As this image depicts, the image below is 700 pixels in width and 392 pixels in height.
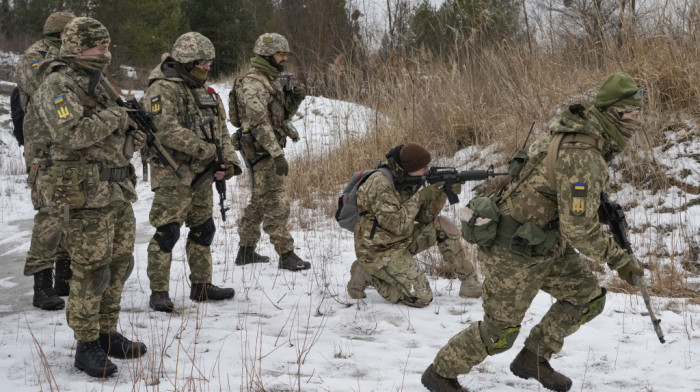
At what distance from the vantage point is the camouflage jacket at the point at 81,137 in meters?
3.06

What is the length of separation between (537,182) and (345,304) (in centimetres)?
210

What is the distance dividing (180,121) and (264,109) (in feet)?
3.37

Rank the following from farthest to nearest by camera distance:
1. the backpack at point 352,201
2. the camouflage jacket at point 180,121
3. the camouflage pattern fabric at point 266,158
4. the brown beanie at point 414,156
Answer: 1. the camouflage pattern fabric at point 266,158
2. the backpack at point 352,201
3. the brown beanie at point 414,156
4. the camouflage jacket at point 180,121

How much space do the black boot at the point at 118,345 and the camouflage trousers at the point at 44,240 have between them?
3.89ft

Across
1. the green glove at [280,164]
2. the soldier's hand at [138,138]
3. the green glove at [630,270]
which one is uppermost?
the soldier's hand at [138,138]

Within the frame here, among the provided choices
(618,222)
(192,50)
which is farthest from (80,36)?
(618,222)

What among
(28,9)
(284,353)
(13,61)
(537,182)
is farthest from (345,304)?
(28,9)

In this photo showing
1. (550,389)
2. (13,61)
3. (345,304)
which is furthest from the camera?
(13,61)

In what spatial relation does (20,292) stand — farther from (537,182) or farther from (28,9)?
(28,9)

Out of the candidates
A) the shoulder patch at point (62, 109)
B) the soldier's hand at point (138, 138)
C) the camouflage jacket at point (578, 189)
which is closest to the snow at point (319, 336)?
the camouflage jacket at point (578, 189)

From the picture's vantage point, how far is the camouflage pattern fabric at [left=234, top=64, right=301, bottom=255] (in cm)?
514

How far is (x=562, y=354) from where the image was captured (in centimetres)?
359

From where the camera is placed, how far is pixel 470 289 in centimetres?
465

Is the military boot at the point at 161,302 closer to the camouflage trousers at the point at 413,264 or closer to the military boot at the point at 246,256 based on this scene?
the military boot at the point at 246,256
